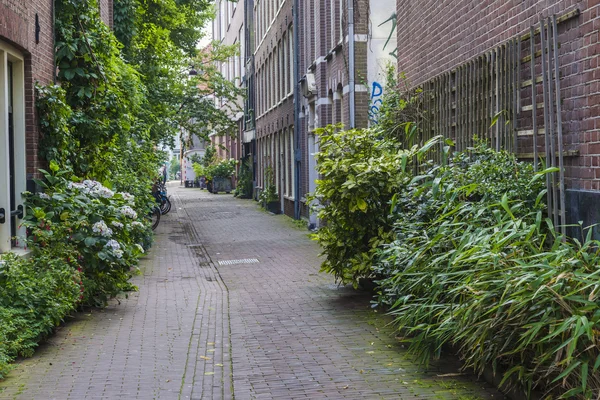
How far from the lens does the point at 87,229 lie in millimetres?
9125

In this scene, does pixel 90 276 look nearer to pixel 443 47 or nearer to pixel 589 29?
pixel 443 47

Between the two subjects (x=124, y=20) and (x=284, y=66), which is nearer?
(x=124, y=20)

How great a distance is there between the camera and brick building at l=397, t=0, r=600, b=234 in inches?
249

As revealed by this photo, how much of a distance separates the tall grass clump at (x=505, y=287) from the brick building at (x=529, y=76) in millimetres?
374

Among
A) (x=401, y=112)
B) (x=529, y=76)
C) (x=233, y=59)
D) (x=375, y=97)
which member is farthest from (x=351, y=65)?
A: (x=233, y=59)

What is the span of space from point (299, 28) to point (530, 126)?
60.0 ft

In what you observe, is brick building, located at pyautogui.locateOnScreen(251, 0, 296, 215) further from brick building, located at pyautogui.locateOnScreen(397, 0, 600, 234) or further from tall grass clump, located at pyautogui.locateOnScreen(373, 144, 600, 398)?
tall grass clump, located at pyautogui.locateOnScreen(373, 144, 600, 398)

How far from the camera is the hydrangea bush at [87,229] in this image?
877 centimetres

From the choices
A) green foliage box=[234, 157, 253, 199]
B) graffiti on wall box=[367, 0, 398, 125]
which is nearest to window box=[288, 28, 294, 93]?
graffiti on wall box=[367, 0, 398, 125]

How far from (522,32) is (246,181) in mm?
33635

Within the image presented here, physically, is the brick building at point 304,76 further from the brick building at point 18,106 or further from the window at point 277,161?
the brick building at point 18,106

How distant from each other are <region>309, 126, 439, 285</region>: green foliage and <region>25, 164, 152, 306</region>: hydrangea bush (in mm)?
2351

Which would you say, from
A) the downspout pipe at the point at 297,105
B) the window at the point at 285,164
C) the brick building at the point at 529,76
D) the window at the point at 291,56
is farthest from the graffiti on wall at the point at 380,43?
the window at the point at 285,164

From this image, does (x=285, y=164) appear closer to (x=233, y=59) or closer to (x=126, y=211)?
(x=126, y=211)
